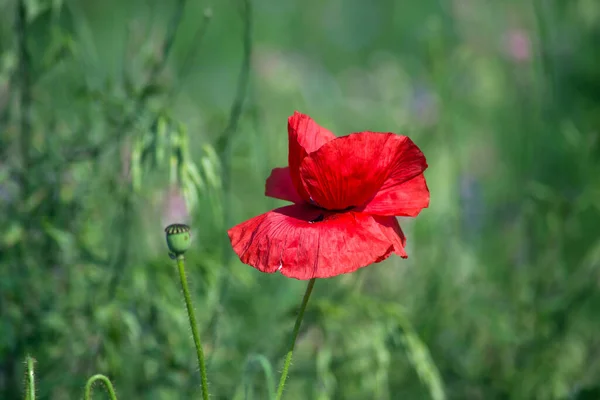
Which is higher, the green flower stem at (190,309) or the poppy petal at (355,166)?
the poppy petal at (355,166)

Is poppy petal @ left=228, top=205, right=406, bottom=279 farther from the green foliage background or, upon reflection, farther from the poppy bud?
the green foliage background

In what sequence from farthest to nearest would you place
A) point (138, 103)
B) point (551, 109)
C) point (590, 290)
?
point (551, 109) < point (590, 290) < point (138, 103)

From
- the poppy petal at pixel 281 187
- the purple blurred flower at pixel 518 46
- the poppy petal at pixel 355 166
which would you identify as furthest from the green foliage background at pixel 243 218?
the poppy petal at pixel 355 166

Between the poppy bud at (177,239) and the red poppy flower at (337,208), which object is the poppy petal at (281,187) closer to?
the red poppy flower at (337,208)

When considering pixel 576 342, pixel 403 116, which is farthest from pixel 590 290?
pixel 403 116

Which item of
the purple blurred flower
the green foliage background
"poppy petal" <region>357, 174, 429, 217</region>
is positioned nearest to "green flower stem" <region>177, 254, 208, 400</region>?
the green foliage background

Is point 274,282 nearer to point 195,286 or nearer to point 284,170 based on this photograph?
point 195,286
